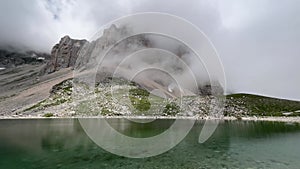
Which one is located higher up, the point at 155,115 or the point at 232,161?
the point at 155,115

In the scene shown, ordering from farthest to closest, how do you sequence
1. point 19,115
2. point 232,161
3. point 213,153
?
point 19,115 → point 213,153 → point 232,161

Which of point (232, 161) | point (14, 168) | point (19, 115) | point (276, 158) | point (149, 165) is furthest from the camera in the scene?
point (19, 115)

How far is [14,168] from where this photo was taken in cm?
3697

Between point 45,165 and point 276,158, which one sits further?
point 276,158

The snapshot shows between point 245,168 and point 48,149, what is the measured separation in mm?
38420

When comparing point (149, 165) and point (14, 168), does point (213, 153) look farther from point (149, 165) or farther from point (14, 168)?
point (14, 168)

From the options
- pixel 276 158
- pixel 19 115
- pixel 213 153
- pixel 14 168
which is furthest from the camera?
pixel 19 115

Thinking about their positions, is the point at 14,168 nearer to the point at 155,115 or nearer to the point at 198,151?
the point at 198,151

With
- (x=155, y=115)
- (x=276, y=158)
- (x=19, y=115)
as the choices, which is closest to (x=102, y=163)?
(x=276, y=158)

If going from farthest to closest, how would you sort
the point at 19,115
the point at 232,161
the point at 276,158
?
the point at 19,115, the point at 276,158, the point at 232,161

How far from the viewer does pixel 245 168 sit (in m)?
38.2

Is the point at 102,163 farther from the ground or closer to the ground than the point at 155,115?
closer to the ground

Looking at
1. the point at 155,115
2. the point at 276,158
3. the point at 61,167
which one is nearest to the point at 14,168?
the point at 61,167

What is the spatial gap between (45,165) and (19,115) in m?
166
